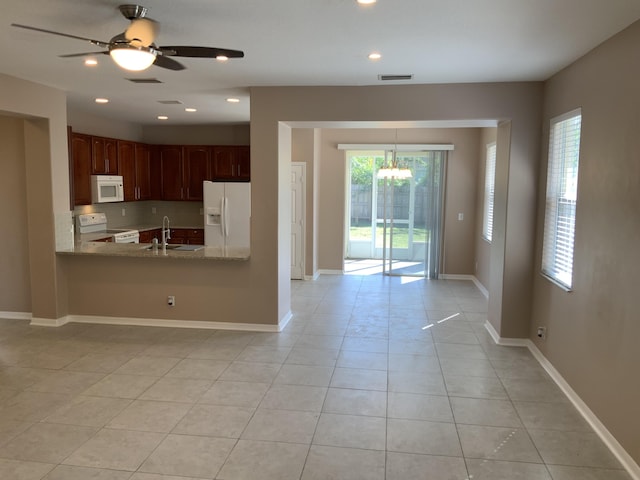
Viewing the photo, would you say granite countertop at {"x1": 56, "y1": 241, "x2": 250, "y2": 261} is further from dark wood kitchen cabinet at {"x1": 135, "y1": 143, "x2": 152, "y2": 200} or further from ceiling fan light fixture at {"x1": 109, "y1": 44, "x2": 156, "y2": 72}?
ceiling fan light fixture at {"x1": 109, "y1": 44, "x2": 156, "y2": 72}

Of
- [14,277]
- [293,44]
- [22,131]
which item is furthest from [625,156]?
[14,277]

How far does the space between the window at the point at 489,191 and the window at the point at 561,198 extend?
2.63 meters

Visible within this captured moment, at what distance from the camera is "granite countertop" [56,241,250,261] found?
5.22m

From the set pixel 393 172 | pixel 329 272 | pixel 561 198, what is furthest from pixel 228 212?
pixel 561 198

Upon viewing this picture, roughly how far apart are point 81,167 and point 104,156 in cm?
54

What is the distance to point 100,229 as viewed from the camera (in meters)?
7.36

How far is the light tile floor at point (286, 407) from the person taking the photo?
2.80 m

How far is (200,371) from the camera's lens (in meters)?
4.17

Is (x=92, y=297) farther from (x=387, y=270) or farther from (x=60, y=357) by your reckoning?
(x=387, y=270)

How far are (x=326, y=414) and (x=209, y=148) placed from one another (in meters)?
5.74

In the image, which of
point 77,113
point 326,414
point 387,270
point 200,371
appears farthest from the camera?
point 387,270

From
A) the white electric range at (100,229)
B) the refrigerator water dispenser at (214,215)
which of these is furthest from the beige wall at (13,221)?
the refrigerator water dispenser at (214,215)

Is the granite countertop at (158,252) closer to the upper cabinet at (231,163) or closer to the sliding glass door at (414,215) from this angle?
the upper cabinet at (231,163)

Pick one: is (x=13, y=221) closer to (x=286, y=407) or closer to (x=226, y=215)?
(x=226, y=215)
